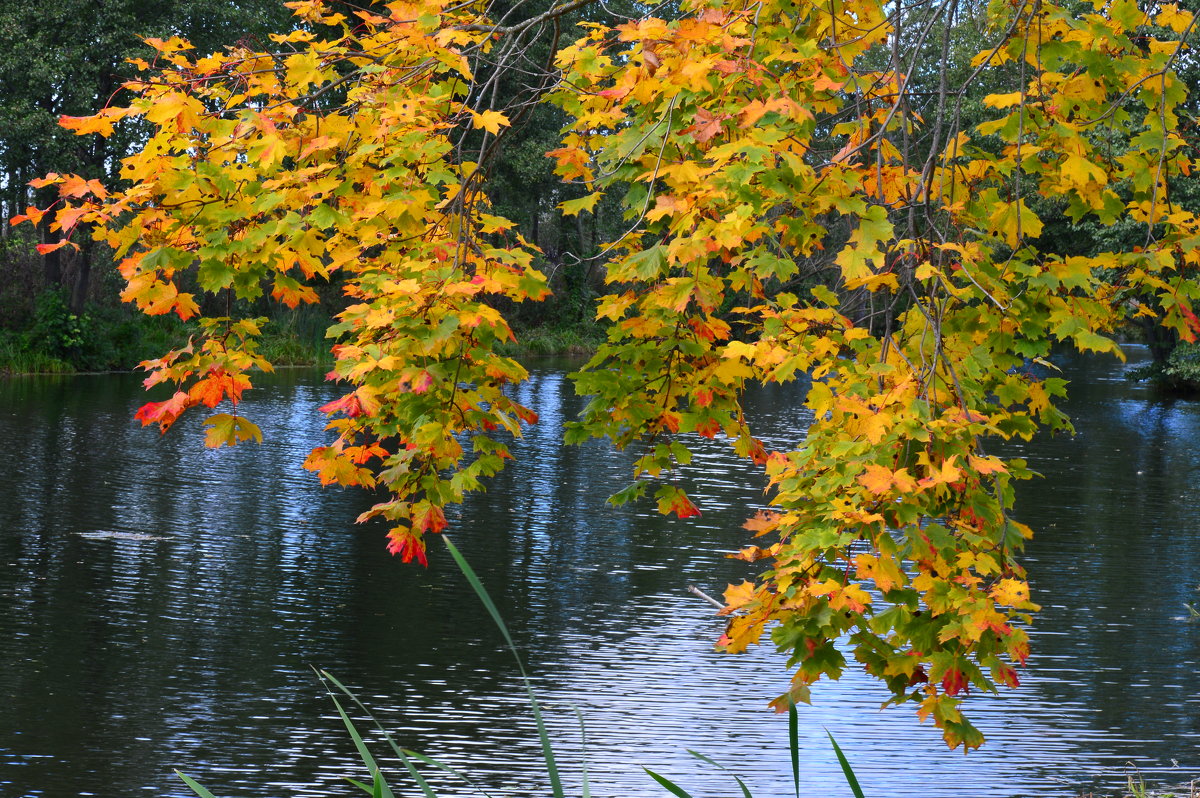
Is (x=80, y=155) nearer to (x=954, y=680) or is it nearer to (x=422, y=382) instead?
(x=422, y=382)

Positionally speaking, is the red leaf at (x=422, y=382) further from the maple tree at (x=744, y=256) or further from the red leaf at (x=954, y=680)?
the red leaf at (x=954, y=680)

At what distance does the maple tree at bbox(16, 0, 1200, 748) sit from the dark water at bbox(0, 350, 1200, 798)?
241cm

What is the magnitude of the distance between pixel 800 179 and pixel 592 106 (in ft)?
5.45

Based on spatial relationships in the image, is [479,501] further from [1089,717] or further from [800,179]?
[800,179]

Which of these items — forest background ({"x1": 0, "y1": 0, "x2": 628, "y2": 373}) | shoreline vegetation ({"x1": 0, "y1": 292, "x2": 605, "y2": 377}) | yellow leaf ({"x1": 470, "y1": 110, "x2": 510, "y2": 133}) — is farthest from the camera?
shoreline vegetation ({"x1": 0, "y1": 292, "x2": 605, "y2": 377})

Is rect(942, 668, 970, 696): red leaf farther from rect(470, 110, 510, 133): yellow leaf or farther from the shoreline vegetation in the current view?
the shoreline vegetation

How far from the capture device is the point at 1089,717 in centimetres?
743

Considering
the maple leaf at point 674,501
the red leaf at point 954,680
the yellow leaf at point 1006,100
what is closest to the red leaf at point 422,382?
the red leaf at point 954,680

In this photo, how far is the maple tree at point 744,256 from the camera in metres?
3.43

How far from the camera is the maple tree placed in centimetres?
343

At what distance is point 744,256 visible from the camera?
4273mm

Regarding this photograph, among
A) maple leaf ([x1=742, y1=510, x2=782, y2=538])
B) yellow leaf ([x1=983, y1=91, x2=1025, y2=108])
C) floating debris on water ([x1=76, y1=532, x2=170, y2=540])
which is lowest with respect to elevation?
floating debris on water ([x1=76, y1=532, x2=170, y2=540])

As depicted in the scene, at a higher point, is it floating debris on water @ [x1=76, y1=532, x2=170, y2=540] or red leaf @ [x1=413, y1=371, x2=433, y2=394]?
red leaf @ [x1=413, y1=371, x2=433, y2=394]

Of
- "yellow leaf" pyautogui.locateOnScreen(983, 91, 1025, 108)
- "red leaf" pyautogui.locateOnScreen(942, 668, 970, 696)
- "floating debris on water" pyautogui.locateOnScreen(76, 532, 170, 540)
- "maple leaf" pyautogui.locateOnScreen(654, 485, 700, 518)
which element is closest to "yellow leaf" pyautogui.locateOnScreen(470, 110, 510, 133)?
"yellow leaf" pyautogui.locateOnScreen(983, 91, 1025, 108)
